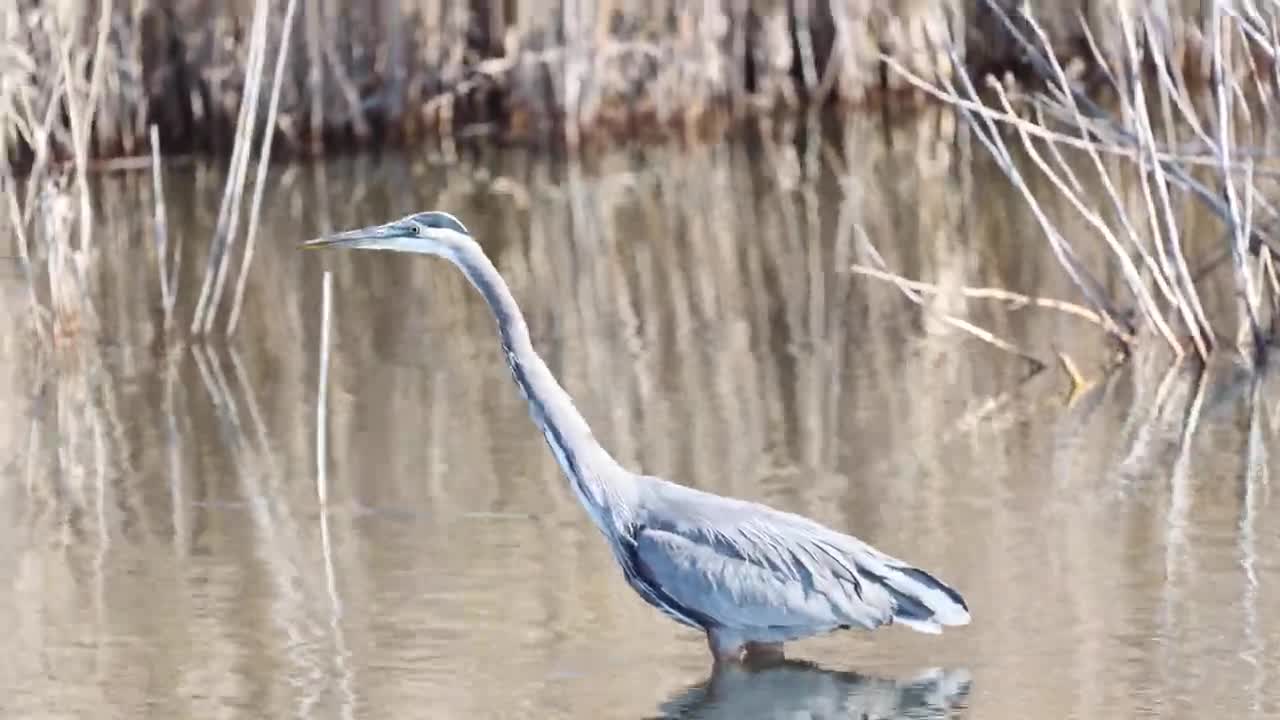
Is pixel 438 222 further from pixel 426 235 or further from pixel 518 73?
pixel 518 73

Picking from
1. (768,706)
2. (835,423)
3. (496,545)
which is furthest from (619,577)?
(835,423)

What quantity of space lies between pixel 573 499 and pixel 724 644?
1.46 m

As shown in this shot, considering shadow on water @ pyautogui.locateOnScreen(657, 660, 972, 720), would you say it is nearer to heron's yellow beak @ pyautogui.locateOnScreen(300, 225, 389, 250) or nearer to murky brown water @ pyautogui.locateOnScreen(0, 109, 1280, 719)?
murky brown water @ pyautogui.locateOnScreen(0, 109, 1280, 719)

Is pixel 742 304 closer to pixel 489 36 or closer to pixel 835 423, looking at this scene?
pixel 835 423

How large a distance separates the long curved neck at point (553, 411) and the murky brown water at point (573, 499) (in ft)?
1.03

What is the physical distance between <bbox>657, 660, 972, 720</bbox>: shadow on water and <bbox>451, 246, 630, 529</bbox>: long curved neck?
0.43 meters

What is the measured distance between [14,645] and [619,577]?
4.34 ft

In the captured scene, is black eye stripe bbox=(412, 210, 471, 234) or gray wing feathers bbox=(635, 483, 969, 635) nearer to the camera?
gray wing feathers bbox=(635, 483, 969, 635)

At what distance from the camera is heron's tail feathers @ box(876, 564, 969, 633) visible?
16.6 ft

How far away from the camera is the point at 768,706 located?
16.4 ft

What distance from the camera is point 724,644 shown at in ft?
17.2

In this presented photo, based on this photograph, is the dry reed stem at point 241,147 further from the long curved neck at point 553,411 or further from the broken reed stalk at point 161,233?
the long curved neck at point 553,411

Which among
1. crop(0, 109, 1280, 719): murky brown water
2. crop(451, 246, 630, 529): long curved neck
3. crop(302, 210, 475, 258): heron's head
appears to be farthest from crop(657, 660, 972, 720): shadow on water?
crop(302, 210, 475, 258): heron's head

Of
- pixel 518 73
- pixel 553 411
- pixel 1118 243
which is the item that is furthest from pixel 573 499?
pixel 518 73
